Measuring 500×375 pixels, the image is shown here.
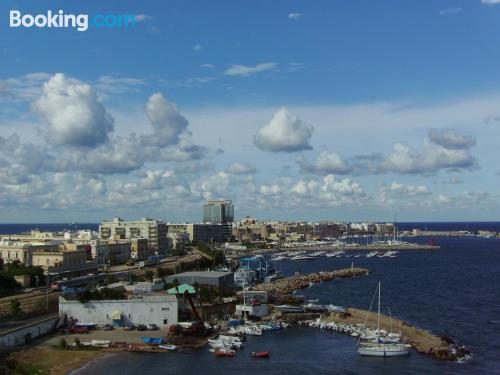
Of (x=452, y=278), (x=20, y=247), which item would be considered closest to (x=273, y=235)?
(x=452, y=278)

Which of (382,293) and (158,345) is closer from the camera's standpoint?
(158,345)

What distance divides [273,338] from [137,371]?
10.3 meters

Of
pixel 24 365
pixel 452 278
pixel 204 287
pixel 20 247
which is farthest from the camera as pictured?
pixel 452 278

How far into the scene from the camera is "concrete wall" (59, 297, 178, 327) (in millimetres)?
35469

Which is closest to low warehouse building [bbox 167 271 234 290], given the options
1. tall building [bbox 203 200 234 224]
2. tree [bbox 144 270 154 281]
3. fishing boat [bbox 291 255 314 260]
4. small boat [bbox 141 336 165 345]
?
tree [bbox 144 270 154 281]

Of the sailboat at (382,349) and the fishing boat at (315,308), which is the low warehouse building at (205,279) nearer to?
the fishing boat at (315,308)

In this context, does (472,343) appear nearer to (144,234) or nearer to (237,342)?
(237,342)

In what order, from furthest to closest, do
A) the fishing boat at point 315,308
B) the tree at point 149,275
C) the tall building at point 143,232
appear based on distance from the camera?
the tall building at point 143,232, the tree at point 149,275, the fishing boat at point 315,308

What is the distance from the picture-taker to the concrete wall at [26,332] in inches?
1167

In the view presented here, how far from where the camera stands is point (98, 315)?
3547 cm

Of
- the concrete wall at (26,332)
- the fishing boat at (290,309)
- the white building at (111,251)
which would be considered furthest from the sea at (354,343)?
the white building at (111,251)

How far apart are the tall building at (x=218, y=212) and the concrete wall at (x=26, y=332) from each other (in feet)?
478

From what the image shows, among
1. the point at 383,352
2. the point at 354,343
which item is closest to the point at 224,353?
the point at 354,343

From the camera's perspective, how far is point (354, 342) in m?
34.0
